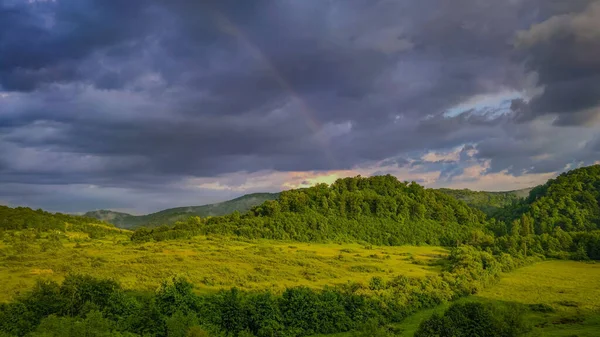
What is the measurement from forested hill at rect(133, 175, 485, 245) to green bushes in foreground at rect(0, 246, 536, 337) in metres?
78.5

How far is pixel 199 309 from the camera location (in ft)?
209

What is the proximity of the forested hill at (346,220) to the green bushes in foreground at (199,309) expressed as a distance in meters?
78.5

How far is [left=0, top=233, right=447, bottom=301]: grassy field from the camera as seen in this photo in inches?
3460

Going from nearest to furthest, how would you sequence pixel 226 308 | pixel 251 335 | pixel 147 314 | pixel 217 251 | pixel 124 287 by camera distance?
1. pixel 147 314
2. pixel 251 335
3. pixel 226 308
4. pixel 124 287
5. pixel 217 251

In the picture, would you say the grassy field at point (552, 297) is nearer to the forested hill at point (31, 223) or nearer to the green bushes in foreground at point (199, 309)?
the green bushes in foreground at point (199, 309)

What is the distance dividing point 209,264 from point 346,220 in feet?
269

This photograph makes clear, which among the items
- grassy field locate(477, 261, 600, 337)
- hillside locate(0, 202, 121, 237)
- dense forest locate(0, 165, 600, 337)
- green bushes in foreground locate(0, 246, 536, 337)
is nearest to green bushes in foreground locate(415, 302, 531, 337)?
dense forest locate(0, 165, 600, 337)

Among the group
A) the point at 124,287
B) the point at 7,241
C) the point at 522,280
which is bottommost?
the point at 522,280

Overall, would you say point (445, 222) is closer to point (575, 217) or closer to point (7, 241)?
point (575, 217)

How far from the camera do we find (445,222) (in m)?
186

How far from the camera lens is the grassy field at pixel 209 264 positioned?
8788cm

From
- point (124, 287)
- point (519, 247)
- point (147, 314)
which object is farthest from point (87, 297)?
point (519, 247)

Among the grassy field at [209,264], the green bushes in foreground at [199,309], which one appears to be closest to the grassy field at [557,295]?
the green bushes in foreground at [199,309]

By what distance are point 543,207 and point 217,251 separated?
470 feet
